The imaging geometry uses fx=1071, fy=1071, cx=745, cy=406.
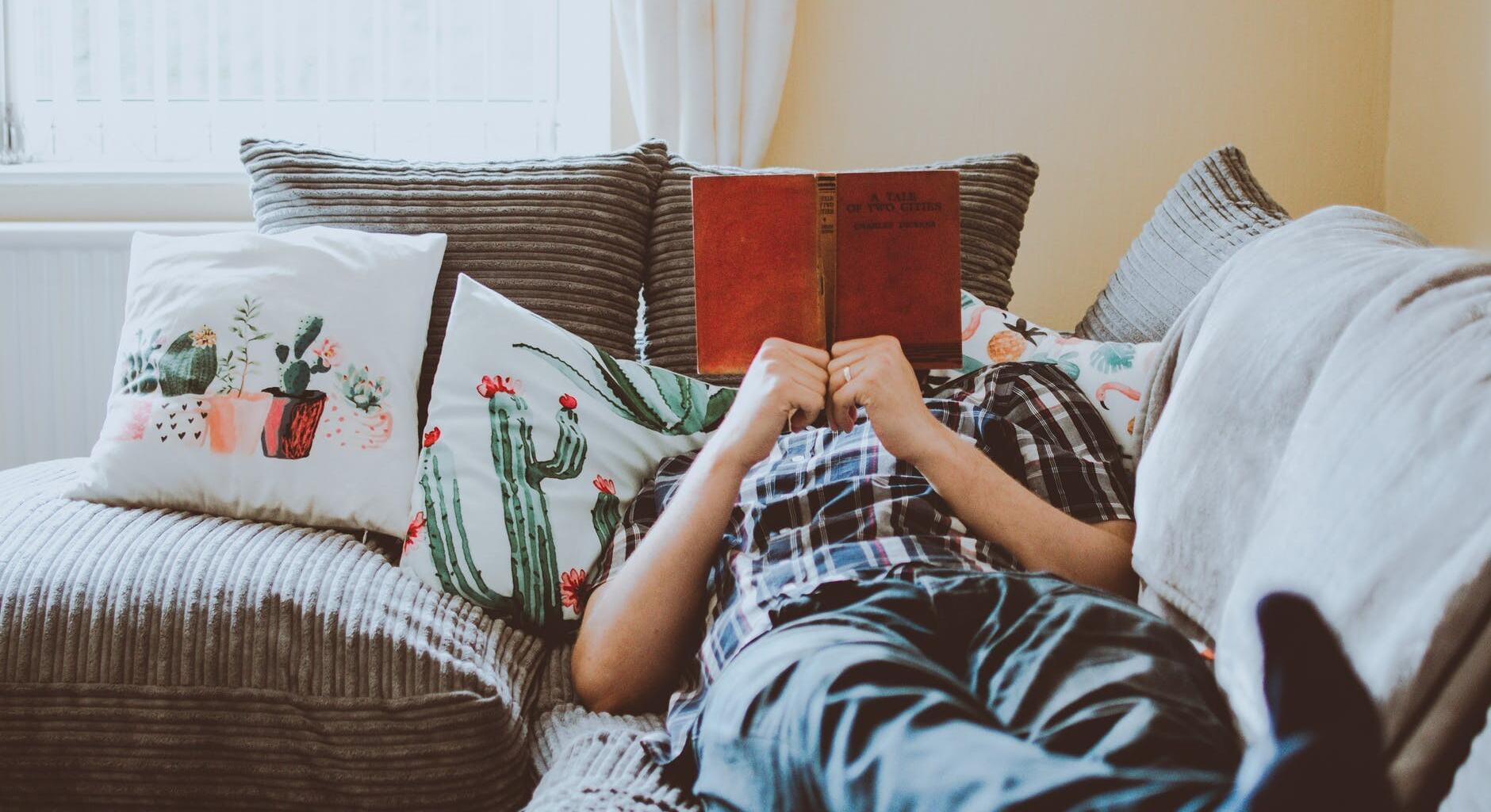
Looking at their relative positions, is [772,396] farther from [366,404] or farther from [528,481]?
[366,404]

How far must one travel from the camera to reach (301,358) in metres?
1.28

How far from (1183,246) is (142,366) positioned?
1.33 metres

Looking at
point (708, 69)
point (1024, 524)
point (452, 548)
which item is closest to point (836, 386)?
point (1024, 524)

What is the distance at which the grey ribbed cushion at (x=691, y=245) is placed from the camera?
59.0 inches

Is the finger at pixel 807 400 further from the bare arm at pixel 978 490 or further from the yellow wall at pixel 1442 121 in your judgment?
the yellow wall at pixel 1442 121

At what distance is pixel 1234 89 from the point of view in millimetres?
2105

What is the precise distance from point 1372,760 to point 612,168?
1.26 meters

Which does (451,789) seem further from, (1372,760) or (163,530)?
(1372,760)

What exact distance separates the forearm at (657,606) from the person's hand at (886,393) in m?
0.14

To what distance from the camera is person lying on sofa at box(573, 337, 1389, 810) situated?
1.87 feet

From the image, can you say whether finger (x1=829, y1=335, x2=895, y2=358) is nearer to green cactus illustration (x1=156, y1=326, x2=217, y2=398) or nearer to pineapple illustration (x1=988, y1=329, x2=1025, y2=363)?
pineapple illustration (x1=988, y1=329, x2=1025, y2=363)

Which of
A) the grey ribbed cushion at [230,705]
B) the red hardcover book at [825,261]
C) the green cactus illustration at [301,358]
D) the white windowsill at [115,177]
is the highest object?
the white windowsill at [115,177]

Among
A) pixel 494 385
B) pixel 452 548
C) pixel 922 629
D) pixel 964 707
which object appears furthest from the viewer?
pixel 494 385

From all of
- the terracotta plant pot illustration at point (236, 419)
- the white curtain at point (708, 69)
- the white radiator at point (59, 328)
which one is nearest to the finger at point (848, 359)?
the terracotta plant pot illustration at point (236, 419)
